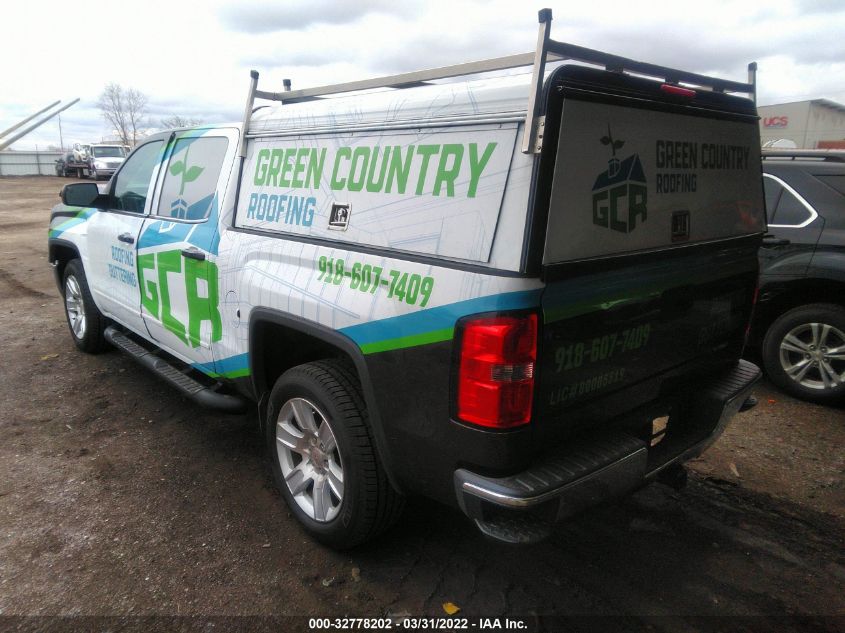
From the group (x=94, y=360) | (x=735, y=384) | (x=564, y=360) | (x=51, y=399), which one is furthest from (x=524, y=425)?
(x=94, y=360)

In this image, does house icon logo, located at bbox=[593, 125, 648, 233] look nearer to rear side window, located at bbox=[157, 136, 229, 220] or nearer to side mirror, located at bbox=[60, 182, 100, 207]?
rear side window, located at bbox=[157, 136, 229, 220]

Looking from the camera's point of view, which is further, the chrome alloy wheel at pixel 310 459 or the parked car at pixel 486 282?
the chrome alloy wheel at pixel 310 459

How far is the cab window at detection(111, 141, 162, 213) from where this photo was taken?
4336 mm

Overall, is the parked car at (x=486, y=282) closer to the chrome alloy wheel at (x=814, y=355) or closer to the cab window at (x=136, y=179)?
the cab window at (x=136, y=179)

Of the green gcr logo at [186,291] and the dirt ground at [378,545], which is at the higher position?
the green gcr logo at [186,291]

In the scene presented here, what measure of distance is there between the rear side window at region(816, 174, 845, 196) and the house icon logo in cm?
308

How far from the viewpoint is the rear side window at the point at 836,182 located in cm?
454

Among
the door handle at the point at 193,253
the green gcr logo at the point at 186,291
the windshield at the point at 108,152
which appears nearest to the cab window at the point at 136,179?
the green gcr logo at the point at 186,291

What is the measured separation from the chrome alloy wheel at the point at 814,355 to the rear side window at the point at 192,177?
4.26 m

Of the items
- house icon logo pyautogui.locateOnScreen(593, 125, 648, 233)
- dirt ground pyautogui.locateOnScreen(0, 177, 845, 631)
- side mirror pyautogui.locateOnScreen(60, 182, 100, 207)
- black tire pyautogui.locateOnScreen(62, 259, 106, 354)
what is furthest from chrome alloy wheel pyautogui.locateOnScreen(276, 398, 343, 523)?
black tire pyautogui.locateOnScreen(62, 259, 106, 354)

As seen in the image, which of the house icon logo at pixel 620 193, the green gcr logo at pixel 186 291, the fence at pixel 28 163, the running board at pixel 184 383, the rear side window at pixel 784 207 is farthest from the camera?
the fence at pixel 28 163

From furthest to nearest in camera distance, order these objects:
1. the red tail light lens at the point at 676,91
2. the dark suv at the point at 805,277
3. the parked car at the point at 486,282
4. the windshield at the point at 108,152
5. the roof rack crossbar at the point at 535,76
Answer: the windshield at the point at 108,152 → the dark suv at the point at 805,277 → the red tail light lens at the point at 676,91 → the parked car at the point at 486,282 → the roof rack crossbar at the point at 535,76

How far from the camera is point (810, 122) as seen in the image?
3381cm

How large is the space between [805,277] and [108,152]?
3474 cm
